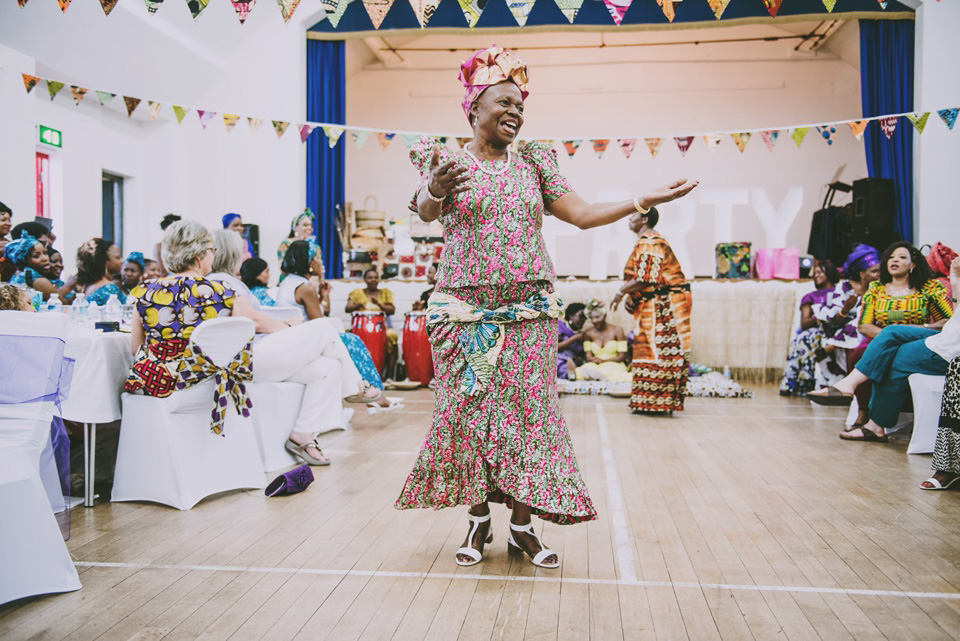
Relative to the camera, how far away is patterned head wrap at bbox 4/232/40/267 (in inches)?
193

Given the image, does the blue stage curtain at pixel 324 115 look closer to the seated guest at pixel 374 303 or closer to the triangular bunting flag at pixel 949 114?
the seated guest at pixel 374 303

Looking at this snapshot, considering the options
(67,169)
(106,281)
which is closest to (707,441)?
(106,281)

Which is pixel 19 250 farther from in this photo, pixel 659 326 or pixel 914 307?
pixel 914 307

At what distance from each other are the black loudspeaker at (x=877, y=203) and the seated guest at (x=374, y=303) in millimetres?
5345

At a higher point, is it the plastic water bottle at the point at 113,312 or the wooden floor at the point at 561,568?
the plastic water bottle at the point at 113,312

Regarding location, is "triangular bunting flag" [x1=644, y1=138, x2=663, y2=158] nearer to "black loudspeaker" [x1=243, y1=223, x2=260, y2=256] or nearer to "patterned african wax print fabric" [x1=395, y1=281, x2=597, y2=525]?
"black loudspeaker" [x1=243, y1=223, x2=260, y2=256]

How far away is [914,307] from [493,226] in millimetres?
3951

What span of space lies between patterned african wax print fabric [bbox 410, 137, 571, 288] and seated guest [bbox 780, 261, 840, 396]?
5818 mm

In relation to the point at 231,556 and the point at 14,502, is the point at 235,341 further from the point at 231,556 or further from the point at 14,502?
the point at 14,502

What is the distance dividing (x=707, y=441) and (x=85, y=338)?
369 cm

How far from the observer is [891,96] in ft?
31.5

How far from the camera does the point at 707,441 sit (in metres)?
5.34

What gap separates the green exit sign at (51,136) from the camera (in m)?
8.00

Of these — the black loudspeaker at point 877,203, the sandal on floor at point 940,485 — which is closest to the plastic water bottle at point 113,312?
the sandal on floor at point 940,485
